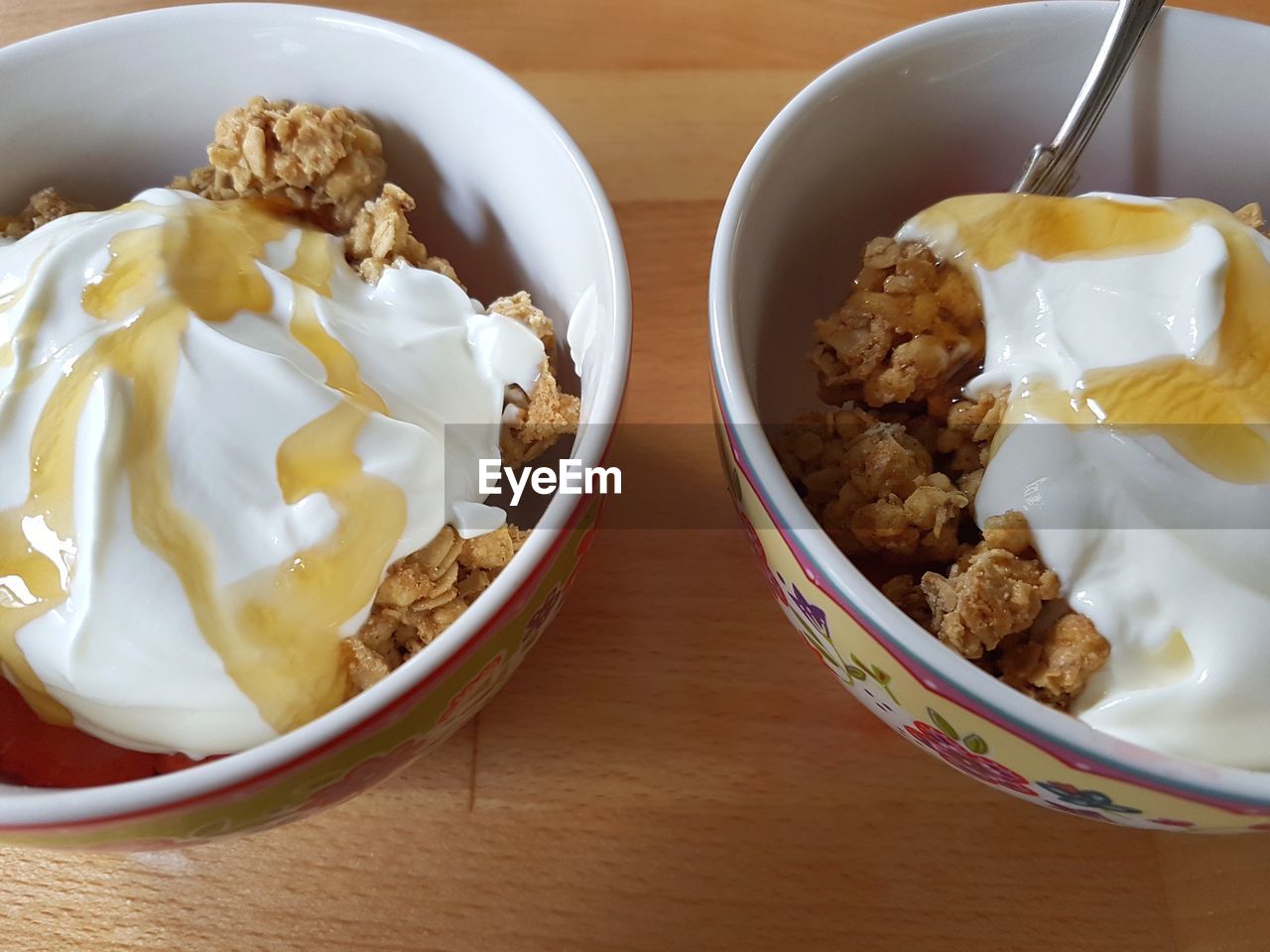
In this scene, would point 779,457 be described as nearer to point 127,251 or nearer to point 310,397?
point 310,397

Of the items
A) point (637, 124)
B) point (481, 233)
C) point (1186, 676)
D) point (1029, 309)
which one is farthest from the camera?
point (637, 124)

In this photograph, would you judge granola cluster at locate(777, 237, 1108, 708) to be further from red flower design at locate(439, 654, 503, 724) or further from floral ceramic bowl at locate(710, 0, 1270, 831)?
red flower design at locate(439, 654, 503, 724)

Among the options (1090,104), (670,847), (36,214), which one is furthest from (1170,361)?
(36,214)

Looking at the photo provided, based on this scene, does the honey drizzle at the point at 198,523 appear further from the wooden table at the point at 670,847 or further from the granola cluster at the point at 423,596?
the wooden table at the point at 670,847

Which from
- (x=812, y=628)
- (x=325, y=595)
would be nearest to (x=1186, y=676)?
(x=812, y=628)

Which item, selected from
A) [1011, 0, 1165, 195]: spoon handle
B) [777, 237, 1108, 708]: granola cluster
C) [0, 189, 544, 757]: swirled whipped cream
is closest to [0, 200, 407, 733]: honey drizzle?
[0, 189, 544, 757]: swirled whipped cream

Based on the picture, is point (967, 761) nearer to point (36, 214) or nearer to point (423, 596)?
point (423, 596)

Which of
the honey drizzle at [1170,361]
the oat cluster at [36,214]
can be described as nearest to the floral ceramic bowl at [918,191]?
the honey drizzle at [1170,361]
